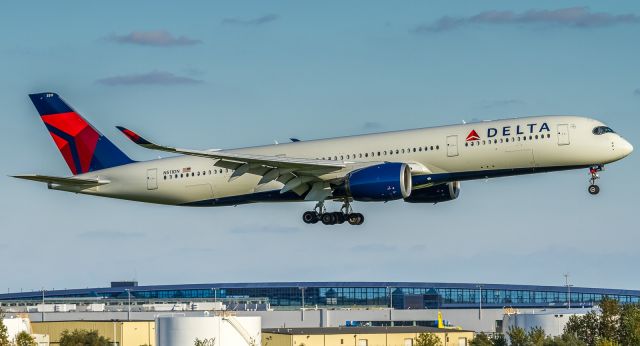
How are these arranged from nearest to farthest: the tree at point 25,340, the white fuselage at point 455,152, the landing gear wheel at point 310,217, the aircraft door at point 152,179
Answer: the white fuselage at point 455,152 < the landing gear wheel at point 310,217 < the tree at point 25,340 < the aircraft door at point 152,179

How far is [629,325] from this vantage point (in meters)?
98.1

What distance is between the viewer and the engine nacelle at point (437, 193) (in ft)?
267

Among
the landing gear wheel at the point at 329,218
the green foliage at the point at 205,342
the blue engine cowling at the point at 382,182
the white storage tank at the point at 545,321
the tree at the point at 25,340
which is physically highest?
the blue engine cowling at the point at 382,182

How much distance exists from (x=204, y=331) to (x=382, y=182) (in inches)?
902

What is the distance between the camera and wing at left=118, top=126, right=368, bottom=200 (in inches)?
2992

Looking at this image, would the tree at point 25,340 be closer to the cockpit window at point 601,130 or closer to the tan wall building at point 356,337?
the tan wall building at point 356,337

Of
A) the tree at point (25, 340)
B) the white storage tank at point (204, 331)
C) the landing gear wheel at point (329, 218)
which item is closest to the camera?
the landing gear wheel at point (329, 218)

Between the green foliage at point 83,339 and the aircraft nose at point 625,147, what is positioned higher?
the aircraft nose at point 625,147

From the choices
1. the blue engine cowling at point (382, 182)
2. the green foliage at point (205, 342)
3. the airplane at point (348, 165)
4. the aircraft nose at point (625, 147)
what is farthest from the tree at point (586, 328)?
the blue engine cowling at point (382, 182)

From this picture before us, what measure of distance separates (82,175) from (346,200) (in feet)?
62.8

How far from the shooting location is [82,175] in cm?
8731

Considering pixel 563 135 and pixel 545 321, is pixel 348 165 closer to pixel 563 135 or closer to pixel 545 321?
pixel 563 135

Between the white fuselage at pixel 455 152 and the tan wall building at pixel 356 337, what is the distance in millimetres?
26944

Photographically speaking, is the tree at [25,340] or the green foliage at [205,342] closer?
the tree at [25,340]
